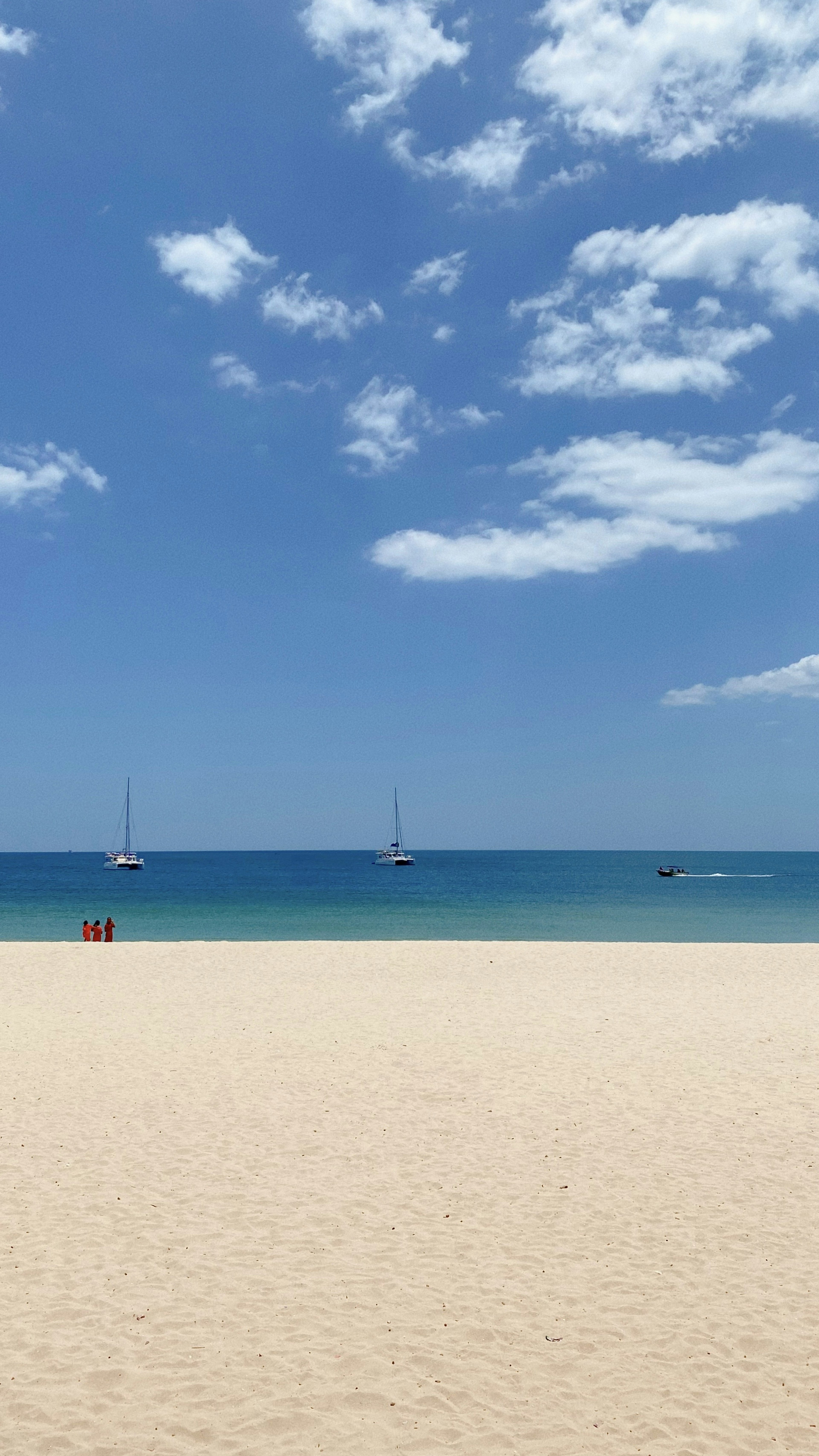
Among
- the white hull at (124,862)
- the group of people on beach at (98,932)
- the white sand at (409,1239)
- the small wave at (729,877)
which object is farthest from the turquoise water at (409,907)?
the white sand at (409,1239)

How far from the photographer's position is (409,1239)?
8.00 m

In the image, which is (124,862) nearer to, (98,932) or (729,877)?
(729,877)

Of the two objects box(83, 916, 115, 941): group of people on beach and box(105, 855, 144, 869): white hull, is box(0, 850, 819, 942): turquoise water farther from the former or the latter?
box(105, 855, 144, 869): white hull

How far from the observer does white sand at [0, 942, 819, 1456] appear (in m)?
5.67

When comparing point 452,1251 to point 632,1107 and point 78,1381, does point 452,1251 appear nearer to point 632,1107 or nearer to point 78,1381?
point 78,1381

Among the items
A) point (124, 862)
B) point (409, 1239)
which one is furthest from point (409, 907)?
point (124, 862)

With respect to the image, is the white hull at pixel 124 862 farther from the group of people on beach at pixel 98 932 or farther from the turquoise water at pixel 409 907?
the group of people on beach at pixel 98 932

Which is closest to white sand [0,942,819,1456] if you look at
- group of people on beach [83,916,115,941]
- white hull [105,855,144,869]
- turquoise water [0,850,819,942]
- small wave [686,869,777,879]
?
→ group of people on beach [83,916,115,941]

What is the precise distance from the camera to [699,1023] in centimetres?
1733

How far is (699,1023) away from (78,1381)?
14.0 m

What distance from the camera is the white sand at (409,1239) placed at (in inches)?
223

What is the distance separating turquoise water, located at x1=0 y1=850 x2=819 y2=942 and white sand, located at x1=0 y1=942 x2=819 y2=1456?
2375 centimetres

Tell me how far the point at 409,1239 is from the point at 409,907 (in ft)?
176

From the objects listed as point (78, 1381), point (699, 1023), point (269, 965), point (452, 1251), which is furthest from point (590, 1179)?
point (269, 965)
